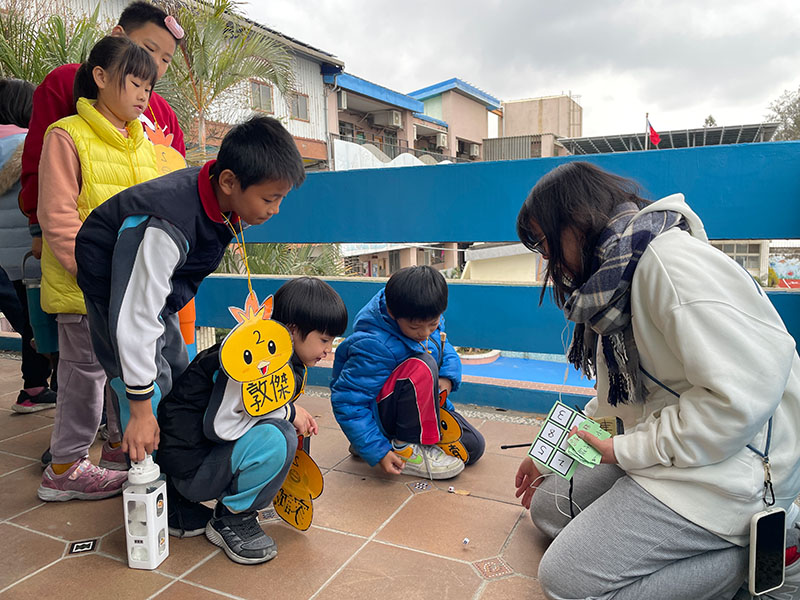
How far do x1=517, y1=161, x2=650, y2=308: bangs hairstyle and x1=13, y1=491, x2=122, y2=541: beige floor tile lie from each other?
1569 millimetres

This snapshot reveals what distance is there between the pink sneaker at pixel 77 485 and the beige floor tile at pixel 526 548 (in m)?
1.34

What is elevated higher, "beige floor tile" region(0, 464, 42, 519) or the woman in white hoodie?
the woman in white hoodie

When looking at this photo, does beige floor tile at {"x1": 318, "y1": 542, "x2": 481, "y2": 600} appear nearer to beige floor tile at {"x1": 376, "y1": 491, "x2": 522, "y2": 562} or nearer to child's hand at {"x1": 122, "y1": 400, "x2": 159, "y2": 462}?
beige floor tile at {"x1": 376, "y1": 491, "x2": 522, "y2": 562}

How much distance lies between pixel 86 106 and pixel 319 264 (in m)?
4.95

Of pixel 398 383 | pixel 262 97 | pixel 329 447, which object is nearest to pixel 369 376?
pixel 398 383

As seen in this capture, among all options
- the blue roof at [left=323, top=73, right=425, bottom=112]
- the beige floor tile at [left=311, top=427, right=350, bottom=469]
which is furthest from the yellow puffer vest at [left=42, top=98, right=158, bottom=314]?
the blue roof at [left=323, top=73, right=425, bottom=112]

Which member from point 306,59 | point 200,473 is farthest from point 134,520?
point 306,59

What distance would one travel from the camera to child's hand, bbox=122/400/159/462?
153 cm

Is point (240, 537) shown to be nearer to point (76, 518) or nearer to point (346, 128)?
point (76, 518)

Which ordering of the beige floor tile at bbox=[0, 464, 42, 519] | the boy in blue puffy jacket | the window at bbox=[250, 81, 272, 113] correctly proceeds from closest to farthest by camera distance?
the beige floor tile at bbox=[0, 464, 42, 519]
the boy in blue puffy jacket
the window at bbox=[250, 81, 272, 113]

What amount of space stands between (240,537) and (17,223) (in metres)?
1.72

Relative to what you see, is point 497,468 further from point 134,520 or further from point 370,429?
point 134,520

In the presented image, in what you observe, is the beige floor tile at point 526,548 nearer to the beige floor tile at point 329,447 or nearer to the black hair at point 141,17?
the beige floor tile at point 329,447

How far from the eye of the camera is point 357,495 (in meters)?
2.09
